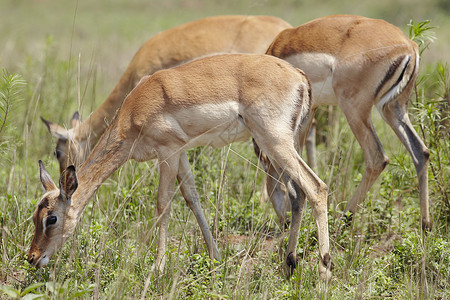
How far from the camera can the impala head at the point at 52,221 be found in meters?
4.03

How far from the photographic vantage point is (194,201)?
4.68 m

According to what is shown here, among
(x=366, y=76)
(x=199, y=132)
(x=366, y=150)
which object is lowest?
(x=366, y=150)

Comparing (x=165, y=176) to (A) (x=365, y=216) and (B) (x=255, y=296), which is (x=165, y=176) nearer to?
(B) (x=255, y=296)

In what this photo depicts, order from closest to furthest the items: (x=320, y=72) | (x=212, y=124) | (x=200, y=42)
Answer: (x=212, y=124)
(x=320, y=72)
(x=200, y=42)

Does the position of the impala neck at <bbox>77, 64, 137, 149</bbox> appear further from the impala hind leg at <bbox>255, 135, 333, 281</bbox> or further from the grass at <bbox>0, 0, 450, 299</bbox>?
the impala hind leg at <bbox>255, 135, 333, 281</bbox>

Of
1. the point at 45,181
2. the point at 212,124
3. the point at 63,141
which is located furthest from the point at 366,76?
the point at 63,141

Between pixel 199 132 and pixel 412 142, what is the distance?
192 centimetres

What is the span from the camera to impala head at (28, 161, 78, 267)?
13.2 feet

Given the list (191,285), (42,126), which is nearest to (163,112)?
(191,285)

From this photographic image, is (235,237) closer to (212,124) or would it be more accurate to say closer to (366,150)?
(212,124)

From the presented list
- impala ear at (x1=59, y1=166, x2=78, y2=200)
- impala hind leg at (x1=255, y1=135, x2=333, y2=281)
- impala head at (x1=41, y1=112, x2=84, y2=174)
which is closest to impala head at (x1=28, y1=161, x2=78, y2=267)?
impala ear at (x1=59, y1=166, x2=78, y2=200)

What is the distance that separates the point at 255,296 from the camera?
369cm

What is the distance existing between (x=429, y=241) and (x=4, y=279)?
3.04 metres

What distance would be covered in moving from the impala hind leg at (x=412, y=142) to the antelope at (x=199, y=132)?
108 cm
